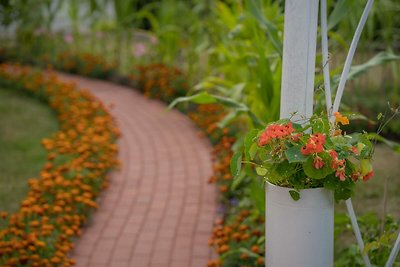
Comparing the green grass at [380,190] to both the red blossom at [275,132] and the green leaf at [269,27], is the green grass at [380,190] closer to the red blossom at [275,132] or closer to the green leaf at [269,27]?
the green leaf at [269,27]

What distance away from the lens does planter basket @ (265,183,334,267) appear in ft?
7.25

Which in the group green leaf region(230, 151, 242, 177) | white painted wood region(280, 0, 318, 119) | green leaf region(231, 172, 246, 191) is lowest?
green leaf region(231, 172, 246, 191)

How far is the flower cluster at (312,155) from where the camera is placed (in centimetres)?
211

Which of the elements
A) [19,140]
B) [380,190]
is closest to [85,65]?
[19,140]

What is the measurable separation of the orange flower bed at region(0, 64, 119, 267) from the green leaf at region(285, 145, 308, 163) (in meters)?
1.47

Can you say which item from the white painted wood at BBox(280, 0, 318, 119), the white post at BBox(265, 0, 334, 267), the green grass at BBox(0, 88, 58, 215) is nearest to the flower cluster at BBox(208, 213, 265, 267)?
the white post at BBox(265, 0, 334, 267)

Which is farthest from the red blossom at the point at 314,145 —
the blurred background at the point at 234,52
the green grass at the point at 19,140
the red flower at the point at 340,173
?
the green grass at the point at 19,140

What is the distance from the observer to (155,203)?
4125 mm

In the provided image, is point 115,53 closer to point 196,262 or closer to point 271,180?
point 196,262

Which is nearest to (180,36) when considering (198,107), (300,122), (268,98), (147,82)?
(147,82)

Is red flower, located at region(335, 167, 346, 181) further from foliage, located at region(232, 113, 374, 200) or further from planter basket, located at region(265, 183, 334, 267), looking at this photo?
planter basket, located at region(265, 183, 334, 267)

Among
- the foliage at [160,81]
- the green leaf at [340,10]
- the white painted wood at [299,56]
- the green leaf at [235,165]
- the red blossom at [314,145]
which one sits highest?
the green leaf at [340,10]

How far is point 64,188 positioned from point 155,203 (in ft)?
2.01

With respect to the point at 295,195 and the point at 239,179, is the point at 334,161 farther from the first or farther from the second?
the point at 239,179
